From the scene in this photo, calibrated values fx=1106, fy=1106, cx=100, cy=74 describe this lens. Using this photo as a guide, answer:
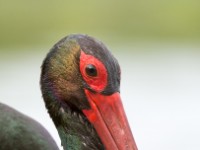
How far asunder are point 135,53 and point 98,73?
9.08 meters

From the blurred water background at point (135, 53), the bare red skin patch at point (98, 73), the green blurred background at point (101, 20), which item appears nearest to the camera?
the bare red skin patch at point (98, 73)

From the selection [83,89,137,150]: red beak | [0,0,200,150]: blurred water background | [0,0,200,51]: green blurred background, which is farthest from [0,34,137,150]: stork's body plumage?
[0,0,200,51]: green blurred background

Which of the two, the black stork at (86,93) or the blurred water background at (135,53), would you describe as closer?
the black stork at (86,93)

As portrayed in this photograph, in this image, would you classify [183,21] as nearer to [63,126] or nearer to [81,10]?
[81,10]

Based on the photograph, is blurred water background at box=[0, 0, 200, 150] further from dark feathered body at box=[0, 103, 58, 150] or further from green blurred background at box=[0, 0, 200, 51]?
dark feathered body at box=[0, 103, 58, 150]

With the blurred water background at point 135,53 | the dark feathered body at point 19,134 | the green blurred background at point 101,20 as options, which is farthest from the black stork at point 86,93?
the green blurred background at point 101,20

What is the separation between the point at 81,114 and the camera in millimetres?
6551

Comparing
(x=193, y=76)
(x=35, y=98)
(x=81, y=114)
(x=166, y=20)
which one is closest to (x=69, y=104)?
(x=81, y=114)

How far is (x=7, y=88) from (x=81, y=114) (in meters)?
5.86

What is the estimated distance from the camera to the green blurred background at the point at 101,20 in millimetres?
16469

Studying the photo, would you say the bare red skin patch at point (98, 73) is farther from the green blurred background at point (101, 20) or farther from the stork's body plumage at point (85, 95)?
the green blurred background at point (101, 20)

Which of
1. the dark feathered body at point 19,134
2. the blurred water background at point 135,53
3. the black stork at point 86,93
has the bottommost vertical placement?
the dark feathered body at point 19,134

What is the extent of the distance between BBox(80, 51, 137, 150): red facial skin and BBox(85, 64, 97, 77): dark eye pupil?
2 centimetres

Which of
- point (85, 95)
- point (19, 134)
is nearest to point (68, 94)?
point (85, 95)
